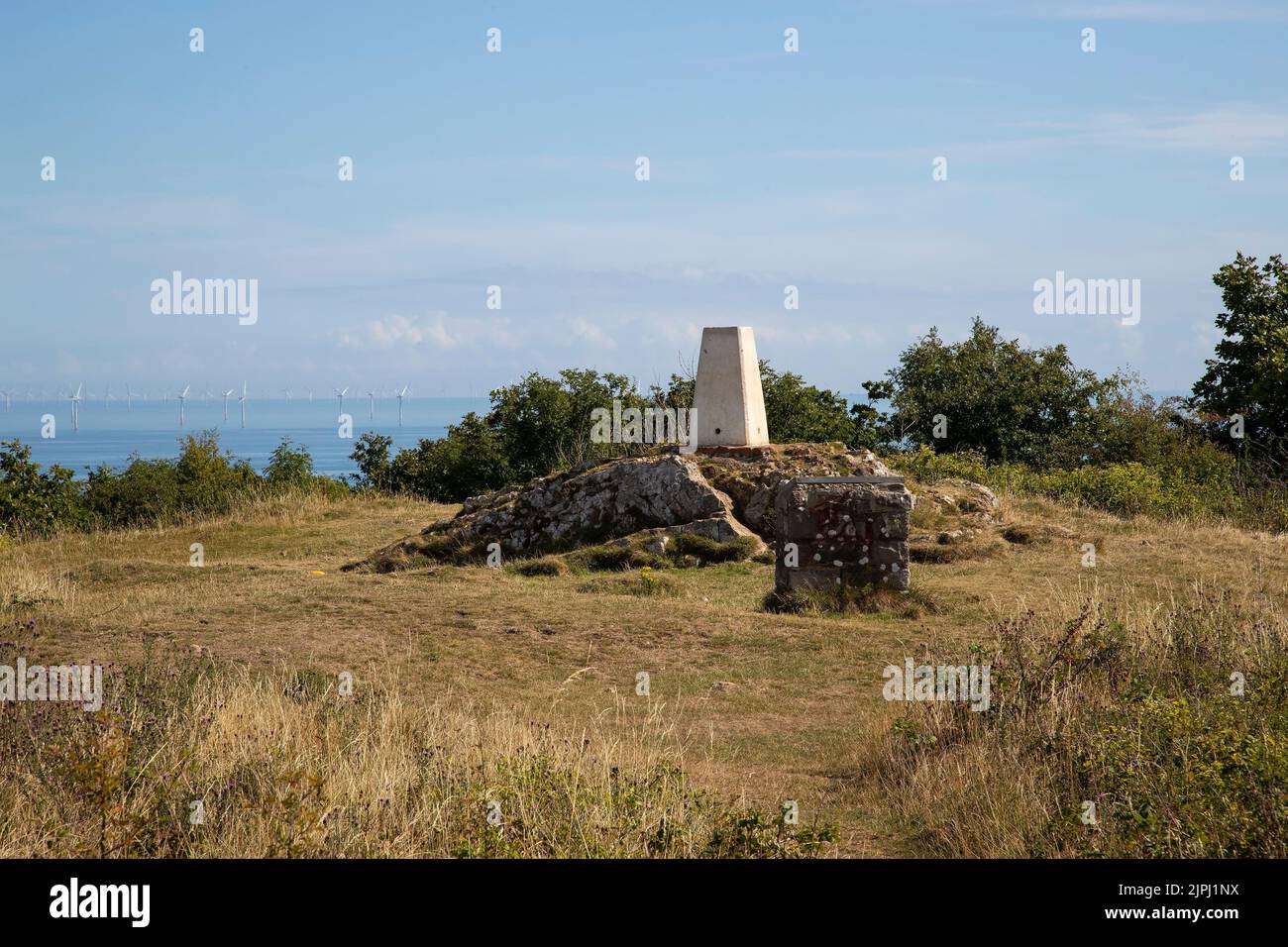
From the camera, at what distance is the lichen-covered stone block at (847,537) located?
14.3 m

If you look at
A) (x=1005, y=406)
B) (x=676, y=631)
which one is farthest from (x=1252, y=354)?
(x=676, y=631)

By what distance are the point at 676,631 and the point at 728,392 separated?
849 centimetres

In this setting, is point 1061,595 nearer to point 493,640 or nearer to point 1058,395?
point 493,640

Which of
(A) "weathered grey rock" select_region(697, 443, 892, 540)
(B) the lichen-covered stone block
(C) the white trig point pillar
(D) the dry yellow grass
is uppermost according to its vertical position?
(C) the white trig point pillar

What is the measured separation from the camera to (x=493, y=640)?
1235 cm

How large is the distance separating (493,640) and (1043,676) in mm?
5693

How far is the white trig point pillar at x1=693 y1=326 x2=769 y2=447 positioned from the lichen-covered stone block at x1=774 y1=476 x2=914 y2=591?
636cm

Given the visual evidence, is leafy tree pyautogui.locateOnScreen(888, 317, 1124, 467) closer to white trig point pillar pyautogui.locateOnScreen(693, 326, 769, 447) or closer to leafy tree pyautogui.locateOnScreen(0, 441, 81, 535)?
white trig point pillar pyautogui.locateOnScreen(693, 326, 769, 447)

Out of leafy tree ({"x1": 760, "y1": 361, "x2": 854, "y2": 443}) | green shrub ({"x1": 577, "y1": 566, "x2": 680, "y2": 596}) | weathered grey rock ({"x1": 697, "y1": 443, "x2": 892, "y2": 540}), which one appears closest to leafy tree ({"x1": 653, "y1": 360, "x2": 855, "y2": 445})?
leafy tree ({"x1": 760, "y1": 361, "x2": 854, "y2": 443})

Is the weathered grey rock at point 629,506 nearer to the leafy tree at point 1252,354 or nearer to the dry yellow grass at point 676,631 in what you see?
the dry yellow grass at point 676,631

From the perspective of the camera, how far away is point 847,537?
14.3 m

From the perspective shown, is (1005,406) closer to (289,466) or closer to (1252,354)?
(1252,354)

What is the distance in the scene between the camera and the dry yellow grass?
8.96 m

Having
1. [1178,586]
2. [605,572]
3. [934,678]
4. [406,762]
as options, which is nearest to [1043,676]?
[934,678]
